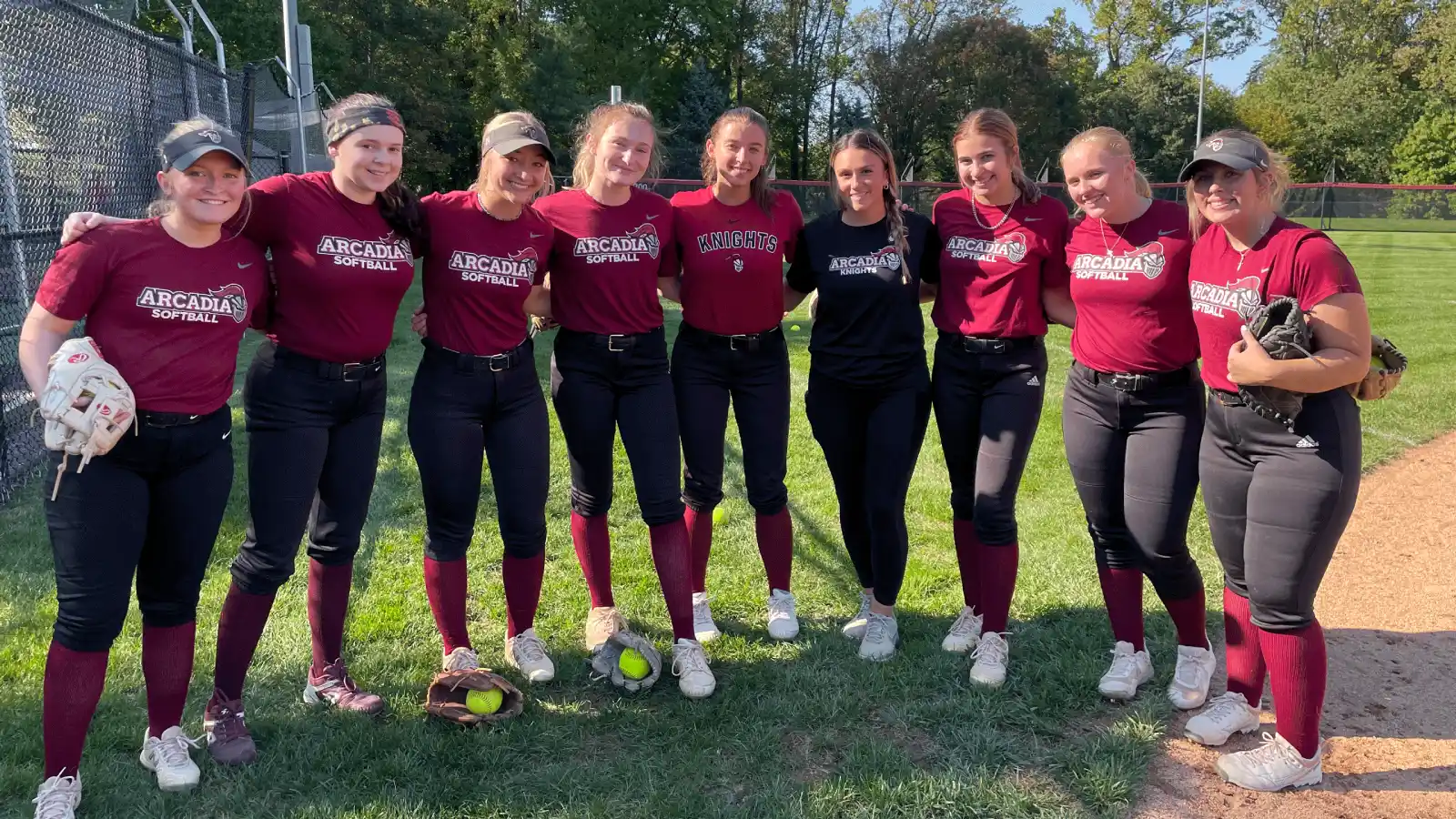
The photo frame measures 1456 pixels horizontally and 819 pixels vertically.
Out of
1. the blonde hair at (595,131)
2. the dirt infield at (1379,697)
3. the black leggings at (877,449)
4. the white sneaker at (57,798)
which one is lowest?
the dirt infield at (1379,697)

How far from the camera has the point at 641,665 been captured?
3703 millimetres

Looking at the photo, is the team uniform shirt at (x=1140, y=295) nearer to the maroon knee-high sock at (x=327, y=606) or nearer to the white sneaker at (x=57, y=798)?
the maroon knee-high sock at (x=327, y=606)

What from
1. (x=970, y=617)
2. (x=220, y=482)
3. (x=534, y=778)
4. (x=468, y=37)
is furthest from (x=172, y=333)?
(x=468, y=37)

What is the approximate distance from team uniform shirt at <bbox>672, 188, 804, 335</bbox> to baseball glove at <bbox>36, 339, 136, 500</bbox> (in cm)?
198

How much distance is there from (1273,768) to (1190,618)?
2.10 feet

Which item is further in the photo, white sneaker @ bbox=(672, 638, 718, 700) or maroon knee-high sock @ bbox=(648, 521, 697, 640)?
maroon knee-high sock @ bbox=(648, 521, 697, 640)

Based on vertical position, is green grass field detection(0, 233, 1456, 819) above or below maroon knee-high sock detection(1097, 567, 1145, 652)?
below

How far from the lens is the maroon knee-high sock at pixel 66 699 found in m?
2.80

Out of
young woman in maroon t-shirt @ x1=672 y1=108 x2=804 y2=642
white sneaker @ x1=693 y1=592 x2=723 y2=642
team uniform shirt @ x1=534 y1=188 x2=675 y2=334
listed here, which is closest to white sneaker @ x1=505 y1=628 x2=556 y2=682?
white sneaker @ x1=693 y1=592 x2=723 y2=642

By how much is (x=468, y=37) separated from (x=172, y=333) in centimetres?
4086

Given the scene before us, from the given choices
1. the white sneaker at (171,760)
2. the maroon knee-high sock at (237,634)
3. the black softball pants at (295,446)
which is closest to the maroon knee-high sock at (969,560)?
the black softball pants at (295,446)

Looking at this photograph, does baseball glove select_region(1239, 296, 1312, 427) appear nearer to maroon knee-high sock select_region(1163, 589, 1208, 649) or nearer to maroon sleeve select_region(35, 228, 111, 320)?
maroon knee-high sock select_region(1163, 589, 1208, 649)

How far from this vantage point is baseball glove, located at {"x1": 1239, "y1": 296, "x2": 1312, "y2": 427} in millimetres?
2736

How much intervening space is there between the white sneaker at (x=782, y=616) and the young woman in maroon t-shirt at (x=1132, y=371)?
136 cm
